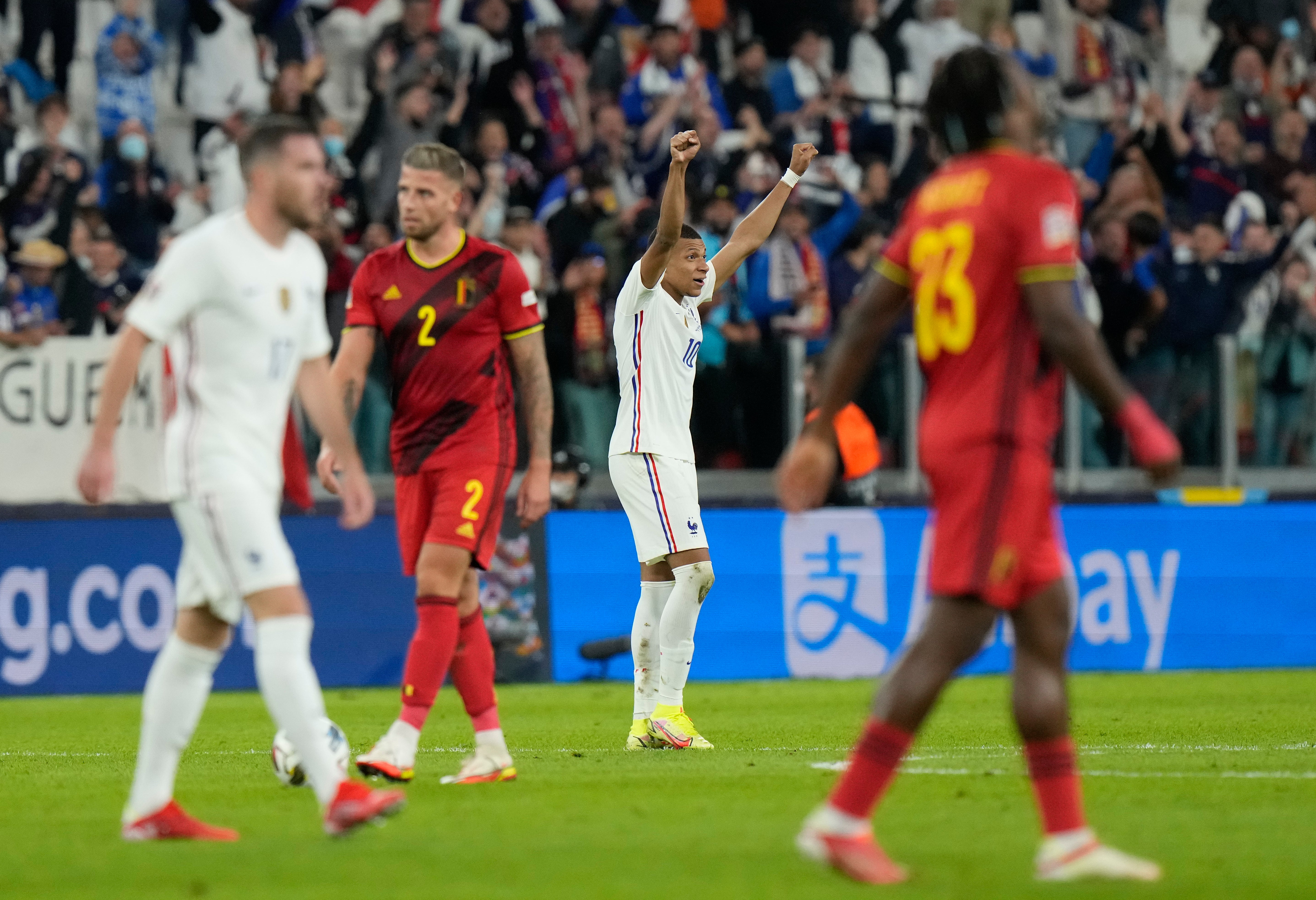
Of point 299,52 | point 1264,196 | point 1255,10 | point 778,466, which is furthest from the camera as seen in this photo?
point 1255,10

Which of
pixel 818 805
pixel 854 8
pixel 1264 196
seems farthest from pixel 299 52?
pixel 818 805

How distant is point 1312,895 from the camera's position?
16.4 ft

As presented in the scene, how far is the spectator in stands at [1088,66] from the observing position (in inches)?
814

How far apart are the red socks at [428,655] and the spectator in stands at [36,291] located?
326 inches

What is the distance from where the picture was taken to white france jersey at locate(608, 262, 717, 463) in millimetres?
10289

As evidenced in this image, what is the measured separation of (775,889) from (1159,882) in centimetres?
103

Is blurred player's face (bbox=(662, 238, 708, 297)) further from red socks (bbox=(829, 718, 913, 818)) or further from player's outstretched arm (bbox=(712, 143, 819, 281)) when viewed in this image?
red socks (bbox=(829, 718, 913, 818))

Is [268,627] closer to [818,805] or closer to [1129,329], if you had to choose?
[818,805]

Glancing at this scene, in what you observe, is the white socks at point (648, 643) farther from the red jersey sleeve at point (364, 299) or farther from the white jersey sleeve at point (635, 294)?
the red jersey sleeve at point (364, 299)

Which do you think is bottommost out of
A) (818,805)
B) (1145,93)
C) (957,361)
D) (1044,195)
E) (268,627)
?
(818,805)

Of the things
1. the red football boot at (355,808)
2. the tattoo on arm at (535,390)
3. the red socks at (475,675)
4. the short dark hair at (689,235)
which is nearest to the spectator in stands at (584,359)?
the short dark hair at (689,235)

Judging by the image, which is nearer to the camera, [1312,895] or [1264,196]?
[1312,895]

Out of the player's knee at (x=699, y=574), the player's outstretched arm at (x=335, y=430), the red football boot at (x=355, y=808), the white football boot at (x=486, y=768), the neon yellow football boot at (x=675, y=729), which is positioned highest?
the player's outstretched arm at (x=335, y=430)

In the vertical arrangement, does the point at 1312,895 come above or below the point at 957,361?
below
